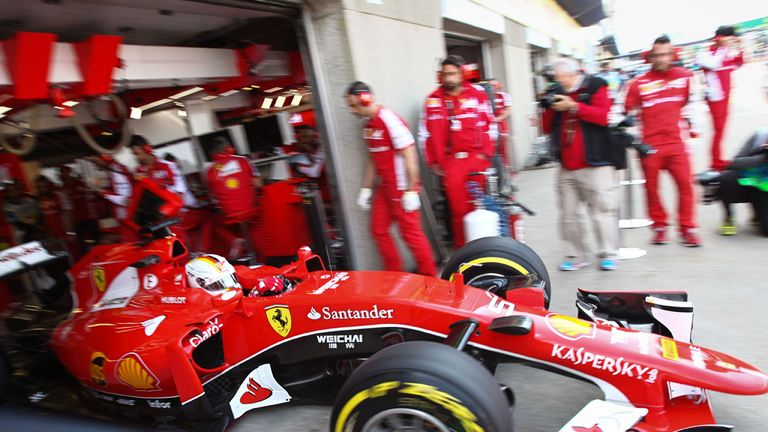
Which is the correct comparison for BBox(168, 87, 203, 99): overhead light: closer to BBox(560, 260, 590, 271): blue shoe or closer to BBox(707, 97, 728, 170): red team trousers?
BBox(560, 260, 590, 271): blue shoe

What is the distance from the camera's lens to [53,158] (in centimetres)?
824

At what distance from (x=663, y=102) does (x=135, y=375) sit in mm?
4664

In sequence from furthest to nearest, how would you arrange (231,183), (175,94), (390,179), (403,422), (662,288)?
(175,94), (231,183), (390,179), (662,288), (403,422)

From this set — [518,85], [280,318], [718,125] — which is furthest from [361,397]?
[518,85]

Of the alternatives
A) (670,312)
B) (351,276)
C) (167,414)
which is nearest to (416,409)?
(351,276)

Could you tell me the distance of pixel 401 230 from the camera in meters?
4.53

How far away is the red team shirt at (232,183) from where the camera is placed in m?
5.42

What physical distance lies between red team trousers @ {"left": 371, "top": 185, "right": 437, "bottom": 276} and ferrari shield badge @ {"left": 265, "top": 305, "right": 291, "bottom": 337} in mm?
2037

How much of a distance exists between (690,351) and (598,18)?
29.2 m

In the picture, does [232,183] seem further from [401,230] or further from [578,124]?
[578,124]

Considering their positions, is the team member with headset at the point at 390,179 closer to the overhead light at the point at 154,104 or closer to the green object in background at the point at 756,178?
the green object in background at the point at 756,178

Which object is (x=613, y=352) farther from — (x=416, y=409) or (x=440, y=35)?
(x=440, y=35)

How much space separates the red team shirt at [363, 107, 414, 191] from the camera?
4.33 meters

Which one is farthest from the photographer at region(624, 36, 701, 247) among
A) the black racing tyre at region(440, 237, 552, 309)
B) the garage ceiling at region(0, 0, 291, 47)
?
the garage ceiling at region(0, 0, 291, 47)
